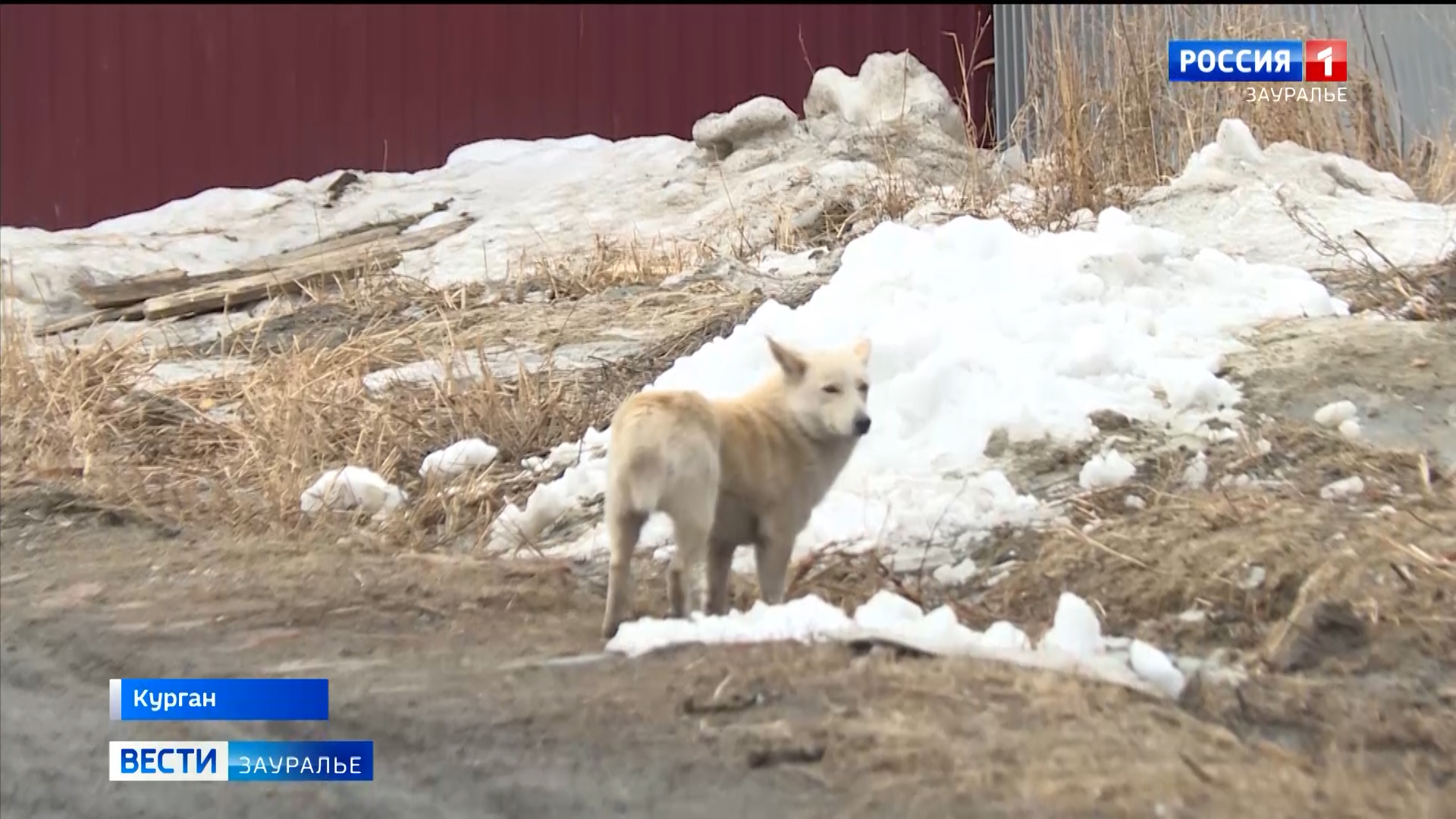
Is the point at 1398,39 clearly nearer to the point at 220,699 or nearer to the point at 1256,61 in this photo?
the point at 1256,61

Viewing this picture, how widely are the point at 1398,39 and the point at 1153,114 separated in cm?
207

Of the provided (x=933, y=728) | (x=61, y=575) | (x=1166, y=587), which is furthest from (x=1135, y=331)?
(x=61, y=575)

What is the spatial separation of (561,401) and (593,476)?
0.60 meters

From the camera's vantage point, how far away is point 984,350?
4363 millimetres

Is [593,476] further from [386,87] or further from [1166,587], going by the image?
[386,87]

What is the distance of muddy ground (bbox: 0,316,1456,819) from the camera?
2277mm

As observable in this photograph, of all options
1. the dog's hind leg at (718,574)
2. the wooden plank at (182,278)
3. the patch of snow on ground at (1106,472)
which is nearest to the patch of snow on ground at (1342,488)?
the patch of snow on ground at (1106,472)

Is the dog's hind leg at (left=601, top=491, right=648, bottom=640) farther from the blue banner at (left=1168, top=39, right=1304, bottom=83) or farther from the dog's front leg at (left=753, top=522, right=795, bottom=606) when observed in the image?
the blue banner at (left=1168, top=39, right=1304, bottom=83)

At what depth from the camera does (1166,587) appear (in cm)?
314

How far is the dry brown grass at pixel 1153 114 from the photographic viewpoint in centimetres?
641

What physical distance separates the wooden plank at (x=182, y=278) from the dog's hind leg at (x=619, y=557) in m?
4.73

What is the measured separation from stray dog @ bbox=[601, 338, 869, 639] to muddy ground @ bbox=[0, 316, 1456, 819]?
219 mm

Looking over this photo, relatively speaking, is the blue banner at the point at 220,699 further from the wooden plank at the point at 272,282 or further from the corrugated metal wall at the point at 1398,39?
the corrugated metal wall at the point at 1398,39

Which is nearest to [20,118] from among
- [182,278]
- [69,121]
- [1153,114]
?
[69,121]
